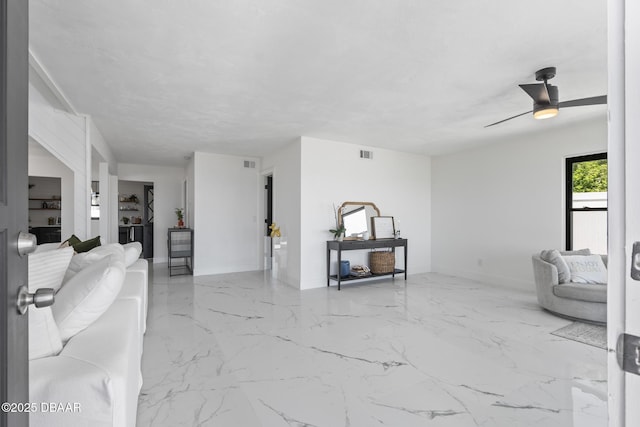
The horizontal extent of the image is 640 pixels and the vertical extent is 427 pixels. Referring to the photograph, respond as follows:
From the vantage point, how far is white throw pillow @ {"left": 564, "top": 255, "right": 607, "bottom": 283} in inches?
138

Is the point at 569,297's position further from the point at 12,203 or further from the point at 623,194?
the point at 12,203

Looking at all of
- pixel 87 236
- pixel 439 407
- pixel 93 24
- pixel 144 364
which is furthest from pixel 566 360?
pixel 87 236

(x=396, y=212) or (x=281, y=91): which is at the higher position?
(x=281, y=91)

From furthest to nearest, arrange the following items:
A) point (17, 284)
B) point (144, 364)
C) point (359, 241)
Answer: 1. point (359, 241)
2. point (144, 364)
3. point (17, 284)

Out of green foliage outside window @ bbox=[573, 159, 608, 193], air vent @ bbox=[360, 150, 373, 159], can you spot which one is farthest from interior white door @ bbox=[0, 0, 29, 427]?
green foliage outside window @ bbox=[573, 159, 608, 193]

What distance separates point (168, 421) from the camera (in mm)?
1729

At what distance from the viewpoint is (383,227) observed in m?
5.59

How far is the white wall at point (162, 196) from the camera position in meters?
7.38

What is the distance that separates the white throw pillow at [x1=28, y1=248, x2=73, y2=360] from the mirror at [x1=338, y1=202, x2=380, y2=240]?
13.0ft

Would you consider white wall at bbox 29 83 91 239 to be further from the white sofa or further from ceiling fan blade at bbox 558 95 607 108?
ceiling fan blade at bbox 558 95 607 108

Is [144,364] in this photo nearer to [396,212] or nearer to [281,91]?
[281,91]

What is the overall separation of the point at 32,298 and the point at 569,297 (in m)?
4.36

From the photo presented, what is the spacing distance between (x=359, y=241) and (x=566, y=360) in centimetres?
301

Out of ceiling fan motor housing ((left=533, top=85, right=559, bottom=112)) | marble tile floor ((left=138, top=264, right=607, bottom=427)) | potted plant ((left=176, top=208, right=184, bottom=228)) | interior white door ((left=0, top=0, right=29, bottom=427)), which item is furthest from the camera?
potted plant ((left=176, top=208, right=184, bottom=228))
